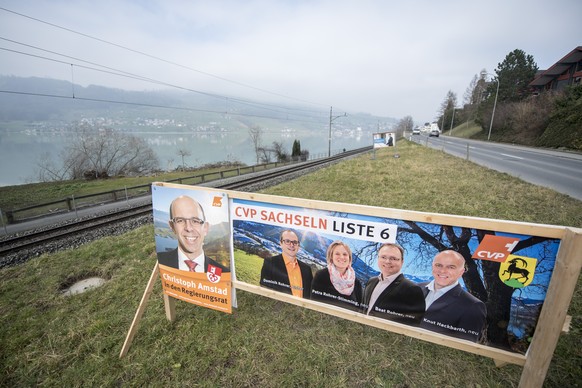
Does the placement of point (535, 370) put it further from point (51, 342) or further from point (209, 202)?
point (51, 342)

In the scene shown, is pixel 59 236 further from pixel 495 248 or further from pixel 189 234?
pixel 495 248

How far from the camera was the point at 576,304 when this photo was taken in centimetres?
354

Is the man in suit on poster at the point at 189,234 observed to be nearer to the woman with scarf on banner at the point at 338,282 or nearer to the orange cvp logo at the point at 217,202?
the orange cvp logo at the point at 217,202

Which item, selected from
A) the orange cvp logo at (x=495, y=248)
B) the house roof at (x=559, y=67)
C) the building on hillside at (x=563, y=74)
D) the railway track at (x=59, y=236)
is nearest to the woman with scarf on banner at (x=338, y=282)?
the orange cvp logo at (x=495, y=248)

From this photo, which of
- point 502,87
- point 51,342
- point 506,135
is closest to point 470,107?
point 502,87

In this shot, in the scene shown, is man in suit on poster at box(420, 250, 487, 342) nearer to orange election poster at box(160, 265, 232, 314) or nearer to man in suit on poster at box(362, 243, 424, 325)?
man in suit on poster at box(362, 243, 424, 325)

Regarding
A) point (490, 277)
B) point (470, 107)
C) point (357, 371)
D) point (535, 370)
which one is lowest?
point (357, 371)

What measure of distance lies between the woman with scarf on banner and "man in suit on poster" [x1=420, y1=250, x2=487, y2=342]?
68 cm

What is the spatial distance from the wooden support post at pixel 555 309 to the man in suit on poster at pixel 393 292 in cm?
84

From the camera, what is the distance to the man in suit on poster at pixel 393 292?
245cm

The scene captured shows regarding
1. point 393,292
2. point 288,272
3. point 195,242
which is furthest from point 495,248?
point 195,242

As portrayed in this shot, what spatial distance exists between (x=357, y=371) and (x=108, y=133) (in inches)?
1957

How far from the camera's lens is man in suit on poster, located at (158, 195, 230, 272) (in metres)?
3.06

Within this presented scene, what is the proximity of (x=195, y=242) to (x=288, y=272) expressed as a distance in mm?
1218
